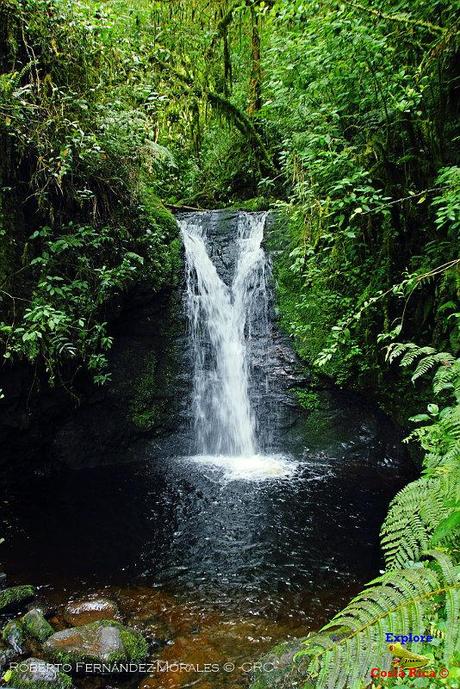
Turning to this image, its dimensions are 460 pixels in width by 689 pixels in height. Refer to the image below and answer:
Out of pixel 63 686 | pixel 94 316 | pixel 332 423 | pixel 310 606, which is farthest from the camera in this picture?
pixel 332 423

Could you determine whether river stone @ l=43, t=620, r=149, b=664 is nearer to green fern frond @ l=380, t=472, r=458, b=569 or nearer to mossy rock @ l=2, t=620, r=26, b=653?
mossy rock @ l=2, t=620, r=26, b=653

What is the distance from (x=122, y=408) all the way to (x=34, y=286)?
288 cm

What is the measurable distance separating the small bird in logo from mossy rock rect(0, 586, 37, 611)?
334 centimetres

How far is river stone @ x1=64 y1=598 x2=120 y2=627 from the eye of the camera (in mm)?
3678

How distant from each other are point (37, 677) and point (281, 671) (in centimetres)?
166

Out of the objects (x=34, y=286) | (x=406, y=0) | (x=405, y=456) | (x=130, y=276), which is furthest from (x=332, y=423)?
(x=406, y=0)

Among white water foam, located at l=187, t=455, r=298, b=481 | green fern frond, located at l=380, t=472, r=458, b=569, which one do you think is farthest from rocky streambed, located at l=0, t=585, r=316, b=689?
white water foam, located at l=187, t=455, r=298, b=481

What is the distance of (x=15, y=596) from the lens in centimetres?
386

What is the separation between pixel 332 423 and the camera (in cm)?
760

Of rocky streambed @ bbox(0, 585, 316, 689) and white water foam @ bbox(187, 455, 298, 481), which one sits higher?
white water foam @ bbox(187, 455, 298, 481)

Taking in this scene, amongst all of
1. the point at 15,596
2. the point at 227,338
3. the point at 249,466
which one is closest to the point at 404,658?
the point at 15,596

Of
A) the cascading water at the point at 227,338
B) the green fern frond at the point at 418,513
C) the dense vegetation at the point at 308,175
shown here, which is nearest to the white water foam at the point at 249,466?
the cascading water at the point at 227,338

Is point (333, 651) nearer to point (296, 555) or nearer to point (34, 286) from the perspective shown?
point (296, 555)

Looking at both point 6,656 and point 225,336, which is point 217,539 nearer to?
point 6,656
